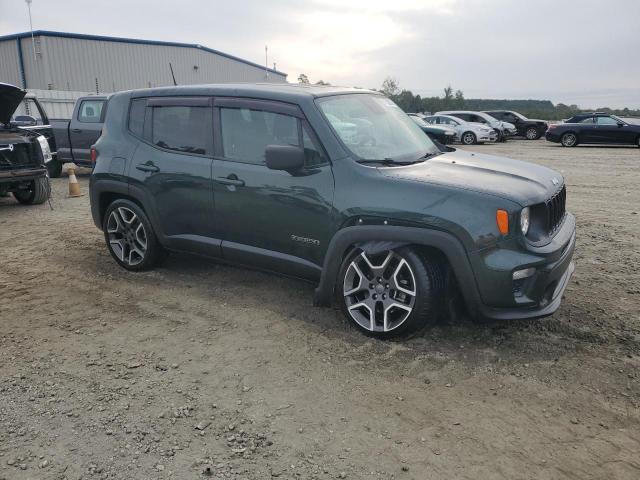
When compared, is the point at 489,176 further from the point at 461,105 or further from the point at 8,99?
the point at 461,105

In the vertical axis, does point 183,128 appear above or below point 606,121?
above

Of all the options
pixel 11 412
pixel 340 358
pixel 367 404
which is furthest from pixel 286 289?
pixel 11 412

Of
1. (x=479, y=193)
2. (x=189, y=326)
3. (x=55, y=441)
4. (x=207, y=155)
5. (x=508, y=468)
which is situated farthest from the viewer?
(x=207, y=155)

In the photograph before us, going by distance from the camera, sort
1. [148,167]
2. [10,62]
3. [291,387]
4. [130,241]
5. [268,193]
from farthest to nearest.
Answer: [10,62] → [130,241] → [148,167] → [268,193] → [291,387]

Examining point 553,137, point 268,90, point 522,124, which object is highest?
point 268,90

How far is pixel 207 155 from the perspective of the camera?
14.7ft

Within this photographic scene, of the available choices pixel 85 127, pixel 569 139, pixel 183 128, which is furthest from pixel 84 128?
pixel 569 139

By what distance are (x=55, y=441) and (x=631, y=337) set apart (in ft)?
12.3

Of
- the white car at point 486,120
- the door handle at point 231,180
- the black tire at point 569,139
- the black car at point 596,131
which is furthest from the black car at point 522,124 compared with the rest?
the door handle at point 231,180

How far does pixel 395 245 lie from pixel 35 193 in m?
7.70

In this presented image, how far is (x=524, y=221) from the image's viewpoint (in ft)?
A: 11.1

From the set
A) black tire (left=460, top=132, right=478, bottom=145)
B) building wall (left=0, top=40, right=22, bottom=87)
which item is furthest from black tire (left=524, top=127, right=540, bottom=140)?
building wall (left=0, top=40, right=22, bottom=87)

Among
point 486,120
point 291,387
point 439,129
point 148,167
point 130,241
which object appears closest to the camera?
point 291,387

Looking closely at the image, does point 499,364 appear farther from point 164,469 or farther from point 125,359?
point 125,359
